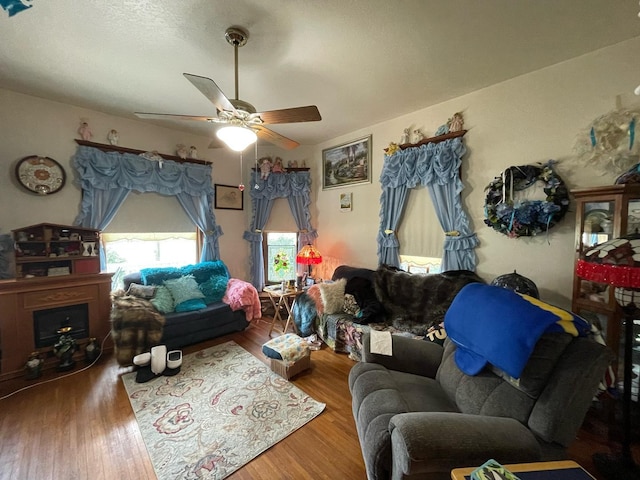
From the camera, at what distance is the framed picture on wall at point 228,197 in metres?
4.11

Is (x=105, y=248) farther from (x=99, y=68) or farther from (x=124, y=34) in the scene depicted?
(x=124, y=34)

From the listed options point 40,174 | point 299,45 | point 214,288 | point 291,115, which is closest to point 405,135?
point 299,45

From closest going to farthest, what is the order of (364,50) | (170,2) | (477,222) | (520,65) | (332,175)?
(170,2), (364,50), (520,65), (477,222), (332,175)

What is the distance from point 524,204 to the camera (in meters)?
2.29

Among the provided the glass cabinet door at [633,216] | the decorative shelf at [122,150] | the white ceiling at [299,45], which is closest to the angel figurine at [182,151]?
the decorative shelf at [122,150]

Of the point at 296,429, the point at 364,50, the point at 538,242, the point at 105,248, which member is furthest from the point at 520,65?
the point at 105,248

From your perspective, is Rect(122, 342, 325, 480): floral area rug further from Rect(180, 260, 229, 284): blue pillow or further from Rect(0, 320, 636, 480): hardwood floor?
Rect(180, 260, 229, 284): blue pillow

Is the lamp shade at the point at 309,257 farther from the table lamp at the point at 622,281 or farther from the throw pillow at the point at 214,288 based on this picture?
the table lamp at the point at 622,281

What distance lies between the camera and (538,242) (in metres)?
2.34

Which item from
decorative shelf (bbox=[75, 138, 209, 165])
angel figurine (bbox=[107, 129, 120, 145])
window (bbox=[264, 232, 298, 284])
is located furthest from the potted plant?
window (bbox=[264, 232, 298, 284])

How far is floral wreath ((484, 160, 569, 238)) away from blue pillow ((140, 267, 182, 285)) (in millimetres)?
3768

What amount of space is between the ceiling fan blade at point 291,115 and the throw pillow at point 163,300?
7.89ft

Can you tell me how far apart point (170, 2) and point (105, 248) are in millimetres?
2949

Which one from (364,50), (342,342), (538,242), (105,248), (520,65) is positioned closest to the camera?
(364,50)
